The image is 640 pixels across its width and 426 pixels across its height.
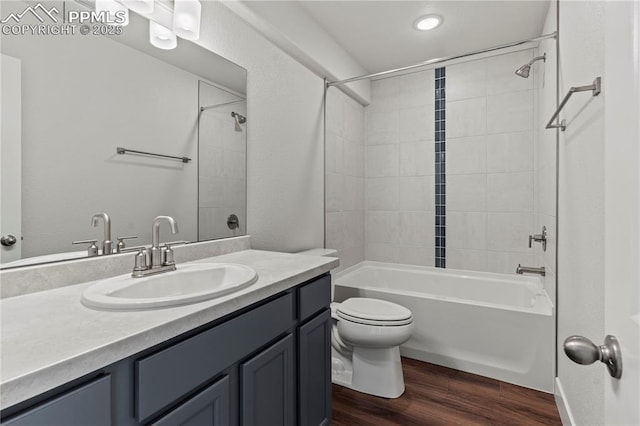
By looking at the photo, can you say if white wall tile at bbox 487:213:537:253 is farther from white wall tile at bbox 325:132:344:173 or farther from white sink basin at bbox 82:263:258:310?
white sink basin at bbox 82:263:258:310

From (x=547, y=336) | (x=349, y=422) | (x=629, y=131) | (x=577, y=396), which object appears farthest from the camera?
(x=547, y=336)

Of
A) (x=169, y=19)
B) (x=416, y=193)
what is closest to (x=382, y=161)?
(x=416, y=193)

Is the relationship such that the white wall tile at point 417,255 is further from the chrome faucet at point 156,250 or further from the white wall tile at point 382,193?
the chrome faucet at point 156,250

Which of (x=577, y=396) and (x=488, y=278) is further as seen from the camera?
(x=488, y=278)

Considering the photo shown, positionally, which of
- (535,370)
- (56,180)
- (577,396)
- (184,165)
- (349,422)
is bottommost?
(349,422)

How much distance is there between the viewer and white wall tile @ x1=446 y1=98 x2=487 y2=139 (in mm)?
2840

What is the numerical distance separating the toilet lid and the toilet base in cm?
20

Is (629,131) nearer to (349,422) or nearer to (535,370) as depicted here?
(349,422)

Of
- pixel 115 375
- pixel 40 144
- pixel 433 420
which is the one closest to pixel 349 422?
pixel 433 420

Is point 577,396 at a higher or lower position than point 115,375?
lower

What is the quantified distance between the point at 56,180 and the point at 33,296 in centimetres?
37

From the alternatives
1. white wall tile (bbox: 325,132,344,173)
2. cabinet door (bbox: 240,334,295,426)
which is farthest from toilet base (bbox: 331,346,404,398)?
white wall tile (bbox: 325,132,344,173)

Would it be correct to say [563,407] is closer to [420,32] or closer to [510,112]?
[510,112]

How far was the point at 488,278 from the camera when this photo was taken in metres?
2.76
